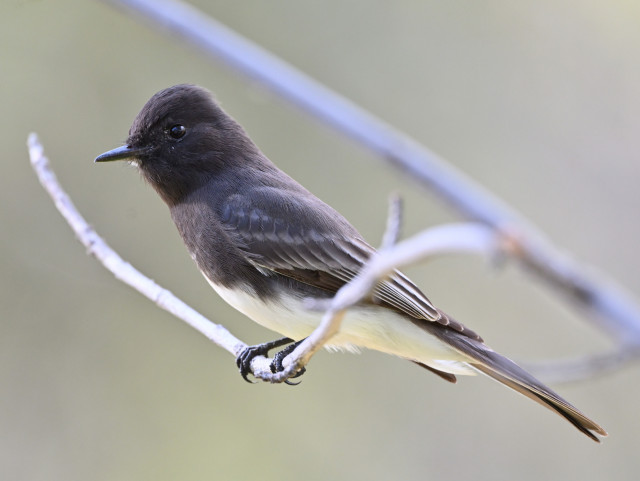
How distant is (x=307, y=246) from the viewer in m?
3.27

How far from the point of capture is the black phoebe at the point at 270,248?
10.3 feet

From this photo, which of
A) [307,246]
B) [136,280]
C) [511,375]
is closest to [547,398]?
[511,375]

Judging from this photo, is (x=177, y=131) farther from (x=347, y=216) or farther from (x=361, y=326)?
(x=347, y=216)

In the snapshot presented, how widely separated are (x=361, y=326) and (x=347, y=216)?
8.98 ft

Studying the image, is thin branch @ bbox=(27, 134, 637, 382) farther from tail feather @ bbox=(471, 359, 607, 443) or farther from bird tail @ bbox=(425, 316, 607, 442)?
tail feather @ bbox=(471, 359, 607, 443)

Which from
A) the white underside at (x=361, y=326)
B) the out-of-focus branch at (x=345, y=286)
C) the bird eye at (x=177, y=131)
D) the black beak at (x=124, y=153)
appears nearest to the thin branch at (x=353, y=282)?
the out-of-focus branch at (x=345, y=286)

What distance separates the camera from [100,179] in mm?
5828

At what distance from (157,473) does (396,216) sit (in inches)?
164

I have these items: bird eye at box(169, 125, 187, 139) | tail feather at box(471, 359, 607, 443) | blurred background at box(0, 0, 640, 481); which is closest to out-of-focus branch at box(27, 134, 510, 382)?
bird eye at box(169, 125, 187, 139)

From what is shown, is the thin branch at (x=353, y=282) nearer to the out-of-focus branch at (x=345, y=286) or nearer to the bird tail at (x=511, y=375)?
the out-of-focus branch at (x=345, y=286)

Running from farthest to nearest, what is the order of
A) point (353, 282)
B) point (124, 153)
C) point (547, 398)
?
point (124, 153), point (547, 398), point (353, 282)

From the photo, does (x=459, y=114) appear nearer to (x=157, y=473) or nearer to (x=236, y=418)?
(x=236, y=418)

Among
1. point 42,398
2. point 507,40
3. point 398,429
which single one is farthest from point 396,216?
point 507,40

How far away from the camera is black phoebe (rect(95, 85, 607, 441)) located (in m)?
3.15
